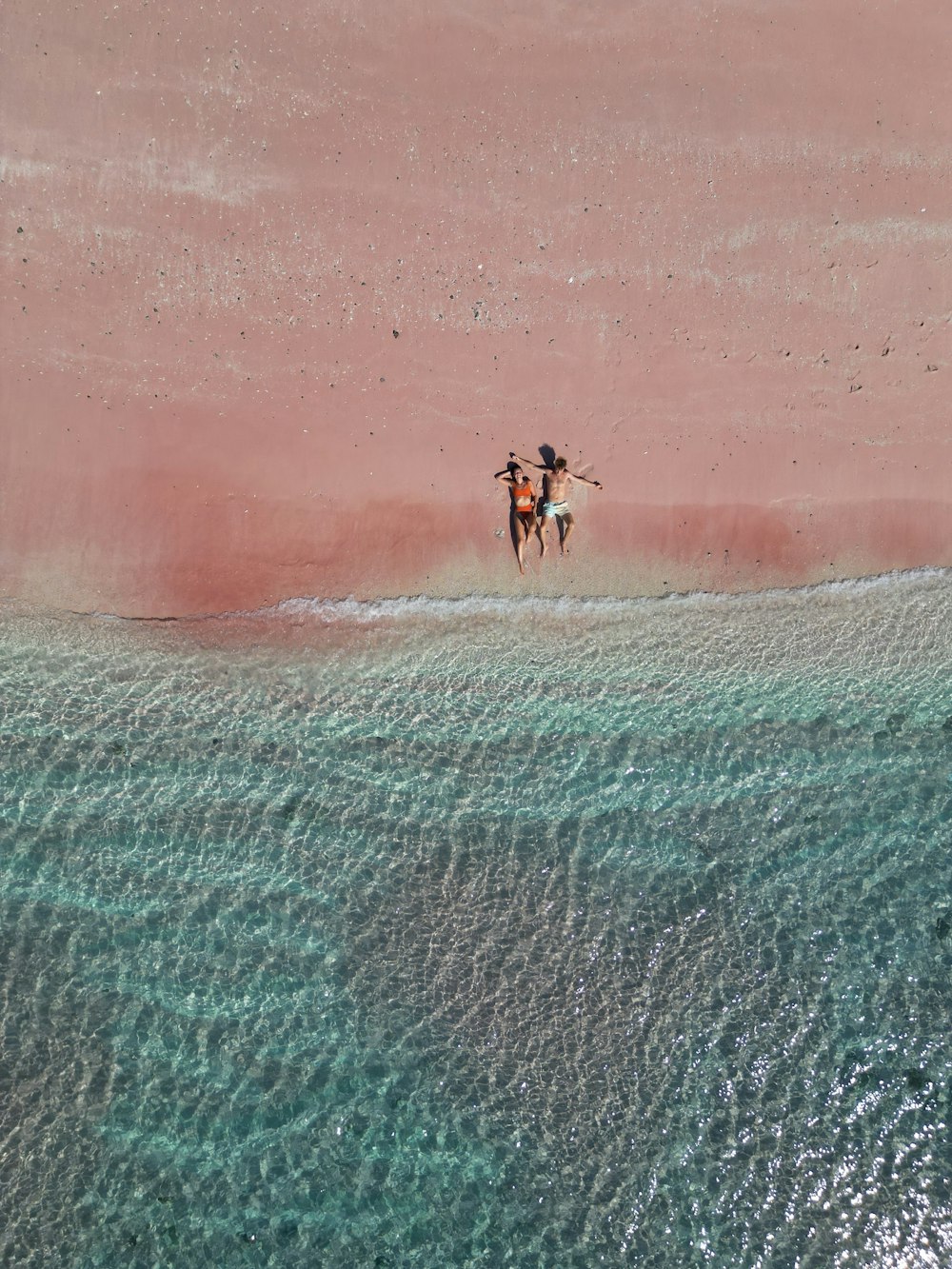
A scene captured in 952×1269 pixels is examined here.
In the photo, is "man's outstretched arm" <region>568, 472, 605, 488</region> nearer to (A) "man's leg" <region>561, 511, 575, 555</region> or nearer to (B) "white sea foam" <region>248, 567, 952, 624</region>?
(A) "man's leg" <region>561, 511, 575, 555</region>

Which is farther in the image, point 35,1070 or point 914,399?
point 914,399

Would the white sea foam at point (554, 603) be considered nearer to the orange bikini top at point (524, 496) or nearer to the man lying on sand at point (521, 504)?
the man lying on sand at point (521, 504)

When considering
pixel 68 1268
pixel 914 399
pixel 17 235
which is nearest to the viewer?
pixel 68 1268

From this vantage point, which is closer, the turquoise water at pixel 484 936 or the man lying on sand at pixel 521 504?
the turquoise water at pixel 484 936

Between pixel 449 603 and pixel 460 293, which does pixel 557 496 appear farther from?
pixel 460 293

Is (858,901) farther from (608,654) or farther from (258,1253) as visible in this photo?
(258,1253)

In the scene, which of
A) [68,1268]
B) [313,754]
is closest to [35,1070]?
[68,1268]

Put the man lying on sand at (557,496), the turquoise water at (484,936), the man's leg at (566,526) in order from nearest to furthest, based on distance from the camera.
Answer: the turquoise water at (484,936) < the man lying on sand at (557,496) < the man's leg at (566,526)

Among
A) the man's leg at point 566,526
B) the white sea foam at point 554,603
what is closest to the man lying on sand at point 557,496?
the man's leg at point 566,526
